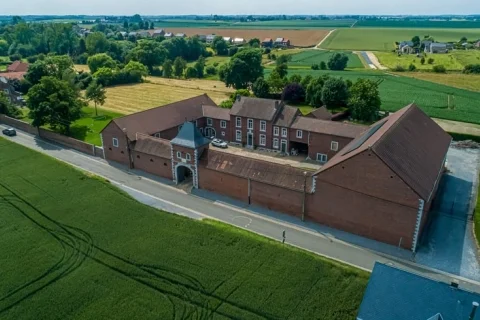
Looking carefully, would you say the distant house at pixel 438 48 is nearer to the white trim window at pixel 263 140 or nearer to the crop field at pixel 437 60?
the crop field at pixel 437 60

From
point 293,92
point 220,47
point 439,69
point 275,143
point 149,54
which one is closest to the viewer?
point 275,143

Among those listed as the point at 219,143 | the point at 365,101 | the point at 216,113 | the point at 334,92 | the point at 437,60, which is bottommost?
the point at 219,143

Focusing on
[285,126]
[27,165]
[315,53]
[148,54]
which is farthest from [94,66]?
[315,53]

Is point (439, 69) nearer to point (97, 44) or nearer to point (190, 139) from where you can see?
point (190, 139)

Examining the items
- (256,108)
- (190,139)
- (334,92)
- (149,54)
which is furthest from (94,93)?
(149,54)

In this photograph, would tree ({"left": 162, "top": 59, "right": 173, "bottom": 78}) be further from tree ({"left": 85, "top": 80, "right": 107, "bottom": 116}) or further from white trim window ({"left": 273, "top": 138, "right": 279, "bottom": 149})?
white trim window ({"left": 273, "top": 138, "right": 279, "bottom": 149})

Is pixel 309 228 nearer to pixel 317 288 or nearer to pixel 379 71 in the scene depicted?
pixel 317 288
